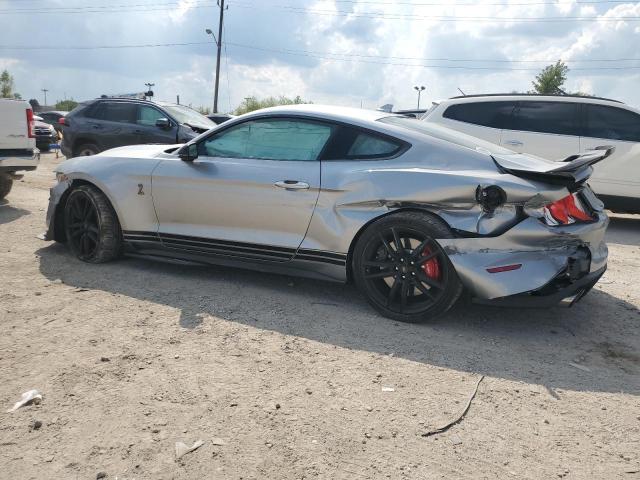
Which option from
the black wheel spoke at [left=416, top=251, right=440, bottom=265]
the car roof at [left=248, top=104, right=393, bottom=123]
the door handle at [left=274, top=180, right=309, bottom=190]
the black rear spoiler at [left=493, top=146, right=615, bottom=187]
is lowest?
the black wheel spoke at [left=416, top=251, right=440, bottom=265]

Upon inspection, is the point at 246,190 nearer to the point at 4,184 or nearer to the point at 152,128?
the point at 4,184

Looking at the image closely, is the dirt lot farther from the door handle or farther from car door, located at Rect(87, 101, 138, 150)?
car door, located at Rect(87, 101, 138, 150)

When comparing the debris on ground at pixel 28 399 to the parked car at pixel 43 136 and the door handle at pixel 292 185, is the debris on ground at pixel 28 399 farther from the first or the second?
the parked car at pixel 43 136

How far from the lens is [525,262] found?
356 cm

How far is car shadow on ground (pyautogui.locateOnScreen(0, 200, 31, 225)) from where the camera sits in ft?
22.6

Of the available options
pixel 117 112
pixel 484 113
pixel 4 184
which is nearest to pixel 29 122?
pixel 4 184

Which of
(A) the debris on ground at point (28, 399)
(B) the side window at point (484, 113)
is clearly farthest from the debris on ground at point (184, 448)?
(B) the side window at point (484, 113)

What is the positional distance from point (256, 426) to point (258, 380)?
1.45 feet

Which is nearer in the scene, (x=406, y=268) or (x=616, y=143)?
(x=406, y=268)

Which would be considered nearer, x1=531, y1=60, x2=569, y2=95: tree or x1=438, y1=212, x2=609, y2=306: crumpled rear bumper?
x1=438, y1=212, x2=609, y2=306: crumpled rear bumper

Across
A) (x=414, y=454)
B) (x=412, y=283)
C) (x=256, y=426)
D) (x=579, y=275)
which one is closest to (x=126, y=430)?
(x=256, y=426)

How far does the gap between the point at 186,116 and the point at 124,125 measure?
119 cm

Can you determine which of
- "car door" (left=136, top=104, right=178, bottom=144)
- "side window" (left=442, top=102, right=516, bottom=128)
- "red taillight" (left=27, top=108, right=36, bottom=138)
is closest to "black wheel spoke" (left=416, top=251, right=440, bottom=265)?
"side window" (left=442, top=102, right=516, bottom=128)

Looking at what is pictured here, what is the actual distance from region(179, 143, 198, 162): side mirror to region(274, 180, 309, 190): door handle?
824 mm
